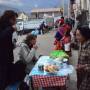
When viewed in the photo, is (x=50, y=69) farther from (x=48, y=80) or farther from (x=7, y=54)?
(x=7, y=54)

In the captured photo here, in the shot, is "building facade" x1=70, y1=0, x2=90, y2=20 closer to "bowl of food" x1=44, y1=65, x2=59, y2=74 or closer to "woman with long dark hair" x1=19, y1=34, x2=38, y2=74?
"woman with long dark hair" x1=19, y1=34, x2=38, y2=74

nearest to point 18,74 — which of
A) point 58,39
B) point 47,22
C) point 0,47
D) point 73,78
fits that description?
point 0,47

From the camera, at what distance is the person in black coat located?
752cm

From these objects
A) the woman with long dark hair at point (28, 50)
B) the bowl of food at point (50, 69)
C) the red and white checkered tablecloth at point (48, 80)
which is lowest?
the red and white checkered tablecloth at point (48, 80)

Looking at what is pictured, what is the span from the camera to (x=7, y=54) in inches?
298

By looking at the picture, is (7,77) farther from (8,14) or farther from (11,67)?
(8,14)

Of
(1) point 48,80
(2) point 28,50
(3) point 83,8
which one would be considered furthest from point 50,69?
(3) point 83,8

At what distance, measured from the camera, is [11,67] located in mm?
7805

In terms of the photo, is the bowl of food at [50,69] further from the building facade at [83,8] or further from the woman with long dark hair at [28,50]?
the building facade at [83,8]

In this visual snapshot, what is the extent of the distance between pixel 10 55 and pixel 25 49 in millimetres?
659

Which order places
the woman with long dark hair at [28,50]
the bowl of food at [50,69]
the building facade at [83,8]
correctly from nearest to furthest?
the bowl of food at [50,69]
the woman with long dark hair at [28,50]
the building facade at [83,8]

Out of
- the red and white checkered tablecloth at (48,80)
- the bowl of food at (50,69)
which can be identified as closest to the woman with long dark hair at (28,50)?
the bowl of food at (50,69)

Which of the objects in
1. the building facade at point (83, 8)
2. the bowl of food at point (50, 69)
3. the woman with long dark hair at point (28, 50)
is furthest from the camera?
the building facade at point (83, 8)

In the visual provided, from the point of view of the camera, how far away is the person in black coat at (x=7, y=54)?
7.52m
